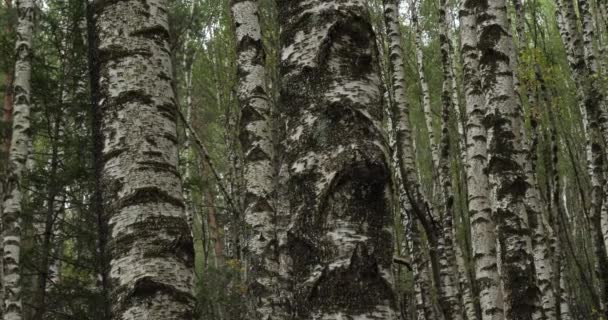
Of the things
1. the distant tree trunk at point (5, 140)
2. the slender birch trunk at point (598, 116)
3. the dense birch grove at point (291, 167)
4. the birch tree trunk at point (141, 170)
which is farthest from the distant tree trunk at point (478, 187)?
the distant tree trunk at point (5, 140)

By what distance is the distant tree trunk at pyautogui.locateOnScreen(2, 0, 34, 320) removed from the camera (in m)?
7.30

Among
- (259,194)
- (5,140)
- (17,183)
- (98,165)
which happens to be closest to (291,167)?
(98,165)

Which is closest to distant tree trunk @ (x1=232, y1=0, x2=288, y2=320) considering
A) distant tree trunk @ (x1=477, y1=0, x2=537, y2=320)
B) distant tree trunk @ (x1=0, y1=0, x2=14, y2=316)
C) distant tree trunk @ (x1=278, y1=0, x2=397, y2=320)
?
distant tree trunk @ (x1=477, y1=0, x2=537, y2=320)

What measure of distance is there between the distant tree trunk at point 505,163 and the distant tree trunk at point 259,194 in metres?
1.95

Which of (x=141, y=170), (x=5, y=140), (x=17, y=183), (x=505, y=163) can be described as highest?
(x=5, y=140)

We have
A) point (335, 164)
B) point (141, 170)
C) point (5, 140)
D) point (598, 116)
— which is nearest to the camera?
point (335, 164)

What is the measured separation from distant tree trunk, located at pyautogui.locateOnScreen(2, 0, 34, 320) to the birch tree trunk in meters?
5.73

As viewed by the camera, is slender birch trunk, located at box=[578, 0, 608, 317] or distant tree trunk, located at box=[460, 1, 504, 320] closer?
distant tree trunk, located at box=[460, 1, 504, 320]

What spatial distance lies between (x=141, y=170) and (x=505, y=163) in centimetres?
298

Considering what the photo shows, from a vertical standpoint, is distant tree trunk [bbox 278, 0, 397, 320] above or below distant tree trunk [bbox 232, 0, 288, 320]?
below

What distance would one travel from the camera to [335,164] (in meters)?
1.46

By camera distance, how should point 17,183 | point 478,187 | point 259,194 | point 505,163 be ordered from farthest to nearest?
point 17,183 < point 478,187 < point 259,194 < point 505,163

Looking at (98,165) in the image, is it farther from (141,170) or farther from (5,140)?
(5,140)

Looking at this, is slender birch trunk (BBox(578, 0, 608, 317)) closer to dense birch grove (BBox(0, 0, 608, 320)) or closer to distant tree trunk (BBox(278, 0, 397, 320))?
dense birch grove (BBox(0, 0, 608, 320))
